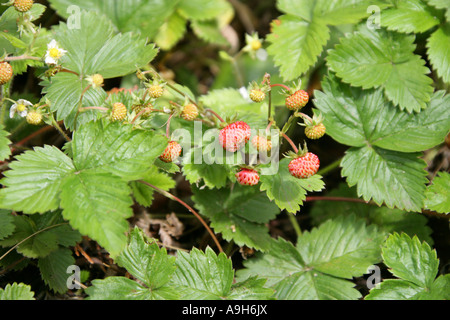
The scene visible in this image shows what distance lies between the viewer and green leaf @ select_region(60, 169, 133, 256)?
146 cm

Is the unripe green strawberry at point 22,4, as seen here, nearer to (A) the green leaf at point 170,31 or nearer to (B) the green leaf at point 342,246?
(A) the green leaf at point 170,31

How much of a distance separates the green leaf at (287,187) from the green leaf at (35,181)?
83 centimetres

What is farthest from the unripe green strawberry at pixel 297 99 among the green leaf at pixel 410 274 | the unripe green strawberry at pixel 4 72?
the unripe green strawberry at pixel 4 72

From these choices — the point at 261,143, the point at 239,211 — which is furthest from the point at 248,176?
the point at 239,211

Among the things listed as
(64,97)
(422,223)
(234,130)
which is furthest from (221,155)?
(422,223)

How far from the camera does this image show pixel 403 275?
186 cm

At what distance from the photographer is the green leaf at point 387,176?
1993 millimetres

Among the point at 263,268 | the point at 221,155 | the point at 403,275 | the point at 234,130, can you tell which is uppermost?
the point at 234,130

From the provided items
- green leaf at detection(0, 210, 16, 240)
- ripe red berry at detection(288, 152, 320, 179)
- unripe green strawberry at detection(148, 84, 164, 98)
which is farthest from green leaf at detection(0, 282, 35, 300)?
ripe red berry at detection(288, 152, 320, 179)

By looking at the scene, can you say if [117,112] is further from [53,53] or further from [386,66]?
[386,66]
